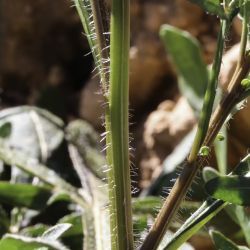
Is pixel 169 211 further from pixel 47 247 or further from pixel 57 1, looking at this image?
pixel 57 1

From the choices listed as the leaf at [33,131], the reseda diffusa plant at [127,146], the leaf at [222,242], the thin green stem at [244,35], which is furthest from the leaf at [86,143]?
the thin green stem at [244,35]

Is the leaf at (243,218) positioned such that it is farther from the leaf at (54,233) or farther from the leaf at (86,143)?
the leaf at (86,143)

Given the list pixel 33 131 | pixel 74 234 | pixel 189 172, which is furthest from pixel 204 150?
pixel 33 131

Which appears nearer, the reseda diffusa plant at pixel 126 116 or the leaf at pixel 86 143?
the reseda diffusa plant at pixel 126 116

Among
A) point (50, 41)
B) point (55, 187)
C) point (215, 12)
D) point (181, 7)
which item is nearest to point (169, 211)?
point (215, 12)

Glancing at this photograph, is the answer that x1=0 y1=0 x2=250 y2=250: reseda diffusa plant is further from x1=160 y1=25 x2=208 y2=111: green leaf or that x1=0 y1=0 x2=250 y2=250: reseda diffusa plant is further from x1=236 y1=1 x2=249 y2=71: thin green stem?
x1=160 y1=25 x2=208 y2=111: green leaf

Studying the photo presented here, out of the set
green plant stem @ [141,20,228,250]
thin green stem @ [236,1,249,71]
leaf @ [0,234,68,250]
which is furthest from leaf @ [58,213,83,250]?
thin green stem @ [236,1,249,71]
